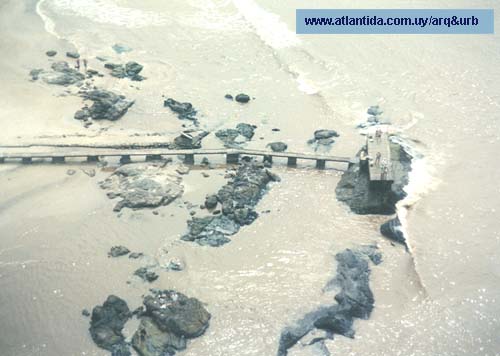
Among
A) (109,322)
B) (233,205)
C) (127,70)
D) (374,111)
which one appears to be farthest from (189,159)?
(374,111)

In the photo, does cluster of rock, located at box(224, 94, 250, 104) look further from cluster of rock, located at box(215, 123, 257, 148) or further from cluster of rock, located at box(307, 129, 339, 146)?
cluster of rock, located at box(307, 129, 339, 146)

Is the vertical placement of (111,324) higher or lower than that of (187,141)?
lower

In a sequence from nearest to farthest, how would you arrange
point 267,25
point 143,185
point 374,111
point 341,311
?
point 341,311
point 143,185
point 374,111
point 267,25

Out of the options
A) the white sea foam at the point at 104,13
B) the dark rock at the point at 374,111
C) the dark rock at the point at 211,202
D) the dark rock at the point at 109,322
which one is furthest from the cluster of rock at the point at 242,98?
the dark rock at the point at 109,322

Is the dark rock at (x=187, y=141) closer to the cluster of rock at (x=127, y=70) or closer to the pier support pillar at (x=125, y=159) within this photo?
the pier support pillar at (x=125, y=159)

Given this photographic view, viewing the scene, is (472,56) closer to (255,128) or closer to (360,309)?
(255,128)

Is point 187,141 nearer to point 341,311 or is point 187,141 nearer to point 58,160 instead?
point 58,160
